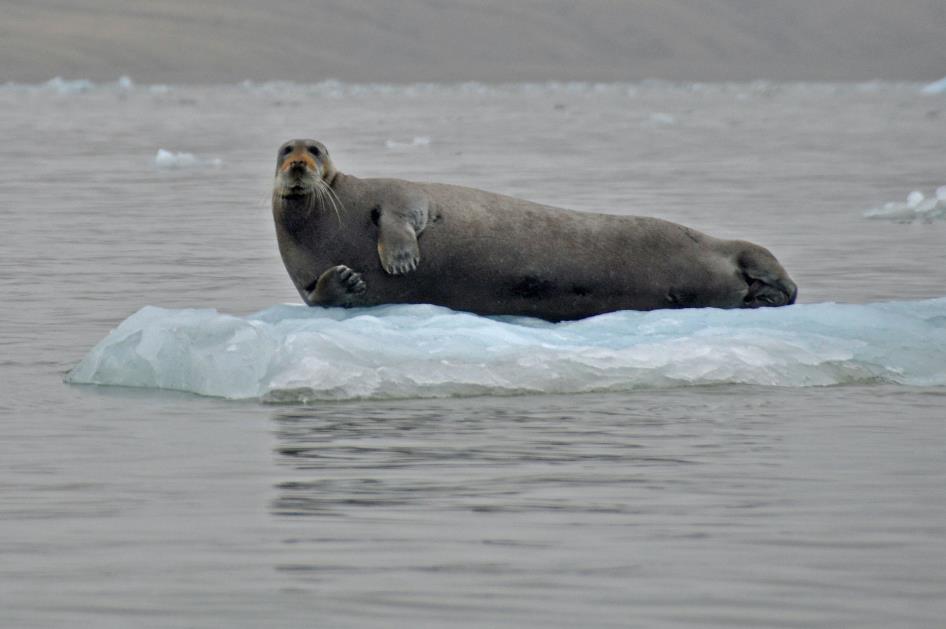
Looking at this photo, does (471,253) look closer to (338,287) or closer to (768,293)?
(338,287)

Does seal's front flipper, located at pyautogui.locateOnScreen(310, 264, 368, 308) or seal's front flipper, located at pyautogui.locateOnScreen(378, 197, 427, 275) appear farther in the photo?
seal's front flipper, located at pyautogui.locateOnScreen(378, 197, 427, 275)

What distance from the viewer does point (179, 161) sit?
2977 centimetres

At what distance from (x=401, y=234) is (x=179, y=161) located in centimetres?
2077

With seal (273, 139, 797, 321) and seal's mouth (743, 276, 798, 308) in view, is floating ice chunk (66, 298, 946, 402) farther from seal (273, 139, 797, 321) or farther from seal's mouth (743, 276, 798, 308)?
seal's mouth (743, 276, 798, 308)

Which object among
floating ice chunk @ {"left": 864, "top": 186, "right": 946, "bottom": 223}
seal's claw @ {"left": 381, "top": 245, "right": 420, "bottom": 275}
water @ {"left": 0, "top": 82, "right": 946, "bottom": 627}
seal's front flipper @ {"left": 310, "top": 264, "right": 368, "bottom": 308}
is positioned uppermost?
floating ice chunk @ {"left": 864, "top": 186, "right": 946, "bottom": 223}

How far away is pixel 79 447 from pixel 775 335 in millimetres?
3093

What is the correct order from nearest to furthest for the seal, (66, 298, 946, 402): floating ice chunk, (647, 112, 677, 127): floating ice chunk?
(66, 298, 946, 402): floating ice chunk → the seal → (647, 112, 677, 127): floating ice chunk

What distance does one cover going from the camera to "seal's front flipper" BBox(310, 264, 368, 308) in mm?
9273

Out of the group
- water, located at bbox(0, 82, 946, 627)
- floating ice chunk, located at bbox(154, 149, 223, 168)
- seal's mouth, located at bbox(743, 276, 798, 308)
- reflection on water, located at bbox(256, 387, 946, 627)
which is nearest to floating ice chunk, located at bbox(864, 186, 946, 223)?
water, located at bbox(0, 82, 946, 627)

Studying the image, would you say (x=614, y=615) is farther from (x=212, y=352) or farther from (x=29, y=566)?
(x=212, y=352)

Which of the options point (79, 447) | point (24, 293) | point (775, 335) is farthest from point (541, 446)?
point (24, 293)

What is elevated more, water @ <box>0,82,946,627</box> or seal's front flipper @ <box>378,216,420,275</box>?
seal's front flipper @ <box>378,216,420,275</box>

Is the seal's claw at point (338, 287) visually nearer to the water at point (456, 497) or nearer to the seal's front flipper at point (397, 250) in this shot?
the seal's front flipper at point (397, 250)

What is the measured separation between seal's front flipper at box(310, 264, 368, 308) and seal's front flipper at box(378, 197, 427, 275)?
16cm
